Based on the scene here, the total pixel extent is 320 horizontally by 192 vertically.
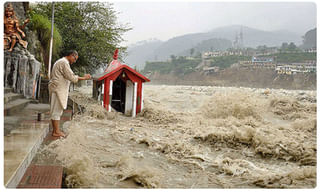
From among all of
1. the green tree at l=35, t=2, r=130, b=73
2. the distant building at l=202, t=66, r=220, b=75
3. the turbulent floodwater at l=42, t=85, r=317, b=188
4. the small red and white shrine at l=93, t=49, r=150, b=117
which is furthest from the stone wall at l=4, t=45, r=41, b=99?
the distant building at l=202, t=66, r=220, b=75

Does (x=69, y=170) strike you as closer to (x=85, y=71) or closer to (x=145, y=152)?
(x=145, y=152)

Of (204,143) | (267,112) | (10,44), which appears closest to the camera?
(10,44)

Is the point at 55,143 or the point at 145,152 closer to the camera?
the point at 55,143

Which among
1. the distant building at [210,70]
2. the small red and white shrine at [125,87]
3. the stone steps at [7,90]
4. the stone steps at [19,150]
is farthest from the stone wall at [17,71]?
the distant building at [210,70]

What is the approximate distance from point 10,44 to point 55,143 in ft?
5.46

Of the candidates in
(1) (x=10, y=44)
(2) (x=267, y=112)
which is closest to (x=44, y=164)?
(1) (x=10, y=44)

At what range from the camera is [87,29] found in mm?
13719

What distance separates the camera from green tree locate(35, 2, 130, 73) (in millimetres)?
13039

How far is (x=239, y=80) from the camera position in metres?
50.3

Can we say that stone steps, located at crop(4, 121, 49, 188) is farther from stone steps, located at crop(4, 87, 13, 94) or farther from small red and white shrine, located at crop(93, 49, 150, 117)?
small red and white shrine, located at crop(93, 49, 150, 117)

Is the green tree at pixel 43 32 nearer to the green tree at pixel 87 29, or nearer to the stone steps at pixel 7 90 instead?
the green tree at pixel 87 29

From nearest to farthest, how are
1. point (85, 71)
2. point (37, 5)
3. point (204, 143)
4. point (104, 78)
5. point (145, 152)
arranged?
point (145, 152)
point (204, 143)
point (104, 78)
point (37, 5)
point (85, 71)

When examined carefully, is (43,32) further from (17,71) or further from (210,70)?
(210,70)

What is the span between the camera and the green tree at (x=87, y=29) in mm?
13039
